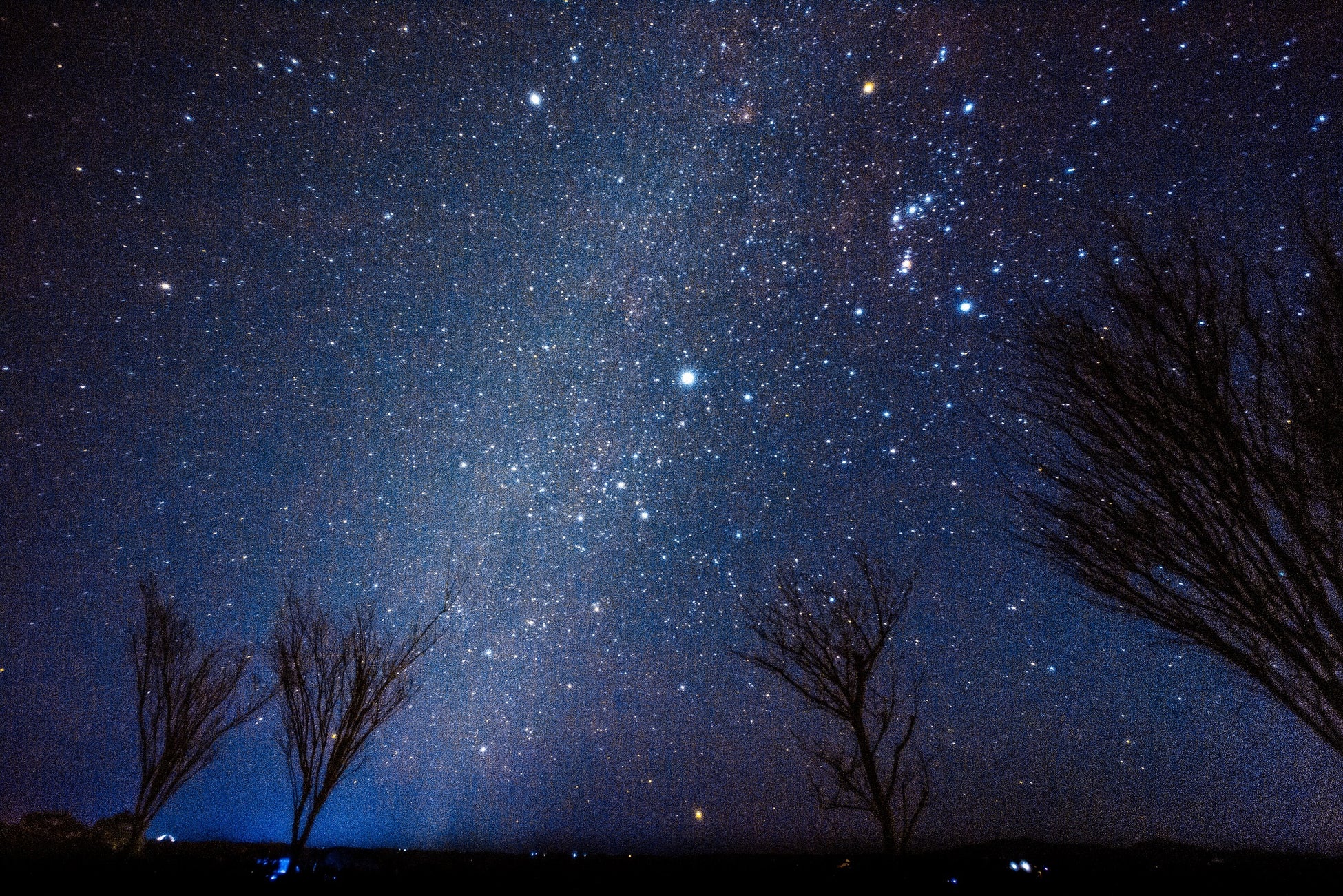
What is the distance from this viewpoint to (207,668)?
9898mm

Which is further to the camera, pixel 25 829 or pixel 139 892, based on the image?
pixel 25 829

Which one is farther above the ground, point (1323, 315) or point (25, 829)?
point (1323, 315)

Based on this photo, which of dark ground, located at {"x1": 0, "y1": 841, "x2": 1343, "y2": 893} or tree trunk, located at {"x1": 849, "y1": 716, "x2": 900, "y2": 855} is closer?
dark ground, located at {"x1": 0, "y1": 841, "x2": 1343, "y2": 893}

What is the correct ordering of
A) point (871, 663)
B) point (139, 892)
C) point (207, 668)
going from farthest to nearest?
point (207, 668), point (871, 663), point (139, 892)

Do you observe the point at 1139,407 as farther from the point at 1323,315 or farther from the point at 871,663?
the point at 871,663

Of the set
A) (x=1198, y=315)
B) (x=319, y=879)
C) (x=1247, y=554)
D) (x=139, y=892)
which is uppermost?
(x=1198, y=315)

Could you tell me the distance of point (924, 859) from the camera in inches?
234

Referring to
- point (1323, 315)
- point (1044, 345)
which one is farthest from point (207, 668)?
point (1323, 315)

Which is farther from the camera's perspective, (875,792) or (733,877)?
(875,792)

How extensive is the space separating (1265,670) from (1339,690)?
1.85ft

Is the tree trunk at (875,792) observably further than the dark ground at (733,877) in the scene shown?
Yes

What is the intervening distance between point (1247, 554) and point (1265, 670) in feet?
3.55

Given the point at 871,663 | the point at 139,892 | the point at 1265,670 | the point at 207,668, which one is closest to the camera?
the point at 139,892

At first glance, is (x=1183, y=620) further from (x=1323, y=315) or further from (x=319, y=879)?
(x=319, y=879)
